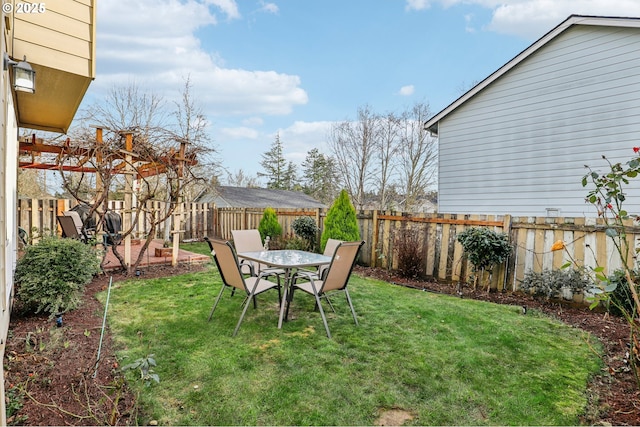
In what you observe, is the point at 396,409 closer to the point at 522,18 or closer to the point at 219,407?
the point at 219,407

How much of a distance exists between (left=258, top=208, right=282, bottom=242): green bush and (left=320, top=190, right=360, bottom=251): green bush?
263 centimetres

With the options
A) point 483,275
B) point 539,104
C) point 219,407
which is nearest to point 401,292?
point 483,275

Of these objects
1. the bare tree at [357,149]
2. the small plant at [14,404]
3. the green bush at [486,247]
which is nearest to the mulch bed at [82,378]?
the small plant at [14,404]

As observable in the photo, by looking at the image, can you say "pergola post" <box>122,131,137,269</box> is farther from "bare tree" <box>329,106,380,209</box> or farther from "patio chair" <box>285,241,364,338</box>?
"bare tree" <box>329,106,380,209</box>

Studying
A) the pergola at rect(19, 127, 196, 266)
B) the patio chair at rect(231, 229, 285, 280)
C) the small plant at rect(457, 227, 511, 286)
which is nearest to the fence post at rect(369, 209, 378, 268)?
the small plant at rect(457, 227, 511, 286)

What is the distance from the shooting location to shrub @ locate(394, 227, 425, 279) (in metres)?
6.21

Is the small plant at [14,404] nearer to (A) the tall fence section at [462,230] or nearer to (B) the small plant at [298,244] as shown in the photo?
(A) the tall fence section at [462,230]

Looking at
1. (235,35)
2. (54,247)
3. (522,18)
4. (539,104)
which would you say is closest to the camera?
(54,247)

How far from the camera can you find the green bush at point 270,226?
9.62 m

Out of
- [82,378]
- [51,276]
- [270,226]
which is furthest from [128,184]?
[82,378]

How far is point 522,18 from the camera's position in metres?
10.9

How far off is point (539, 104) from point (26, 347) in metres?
10.00

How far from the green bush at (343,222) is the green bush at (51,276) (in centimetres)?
449

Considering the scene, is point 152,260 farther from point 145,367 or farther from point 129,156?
point 145,367
